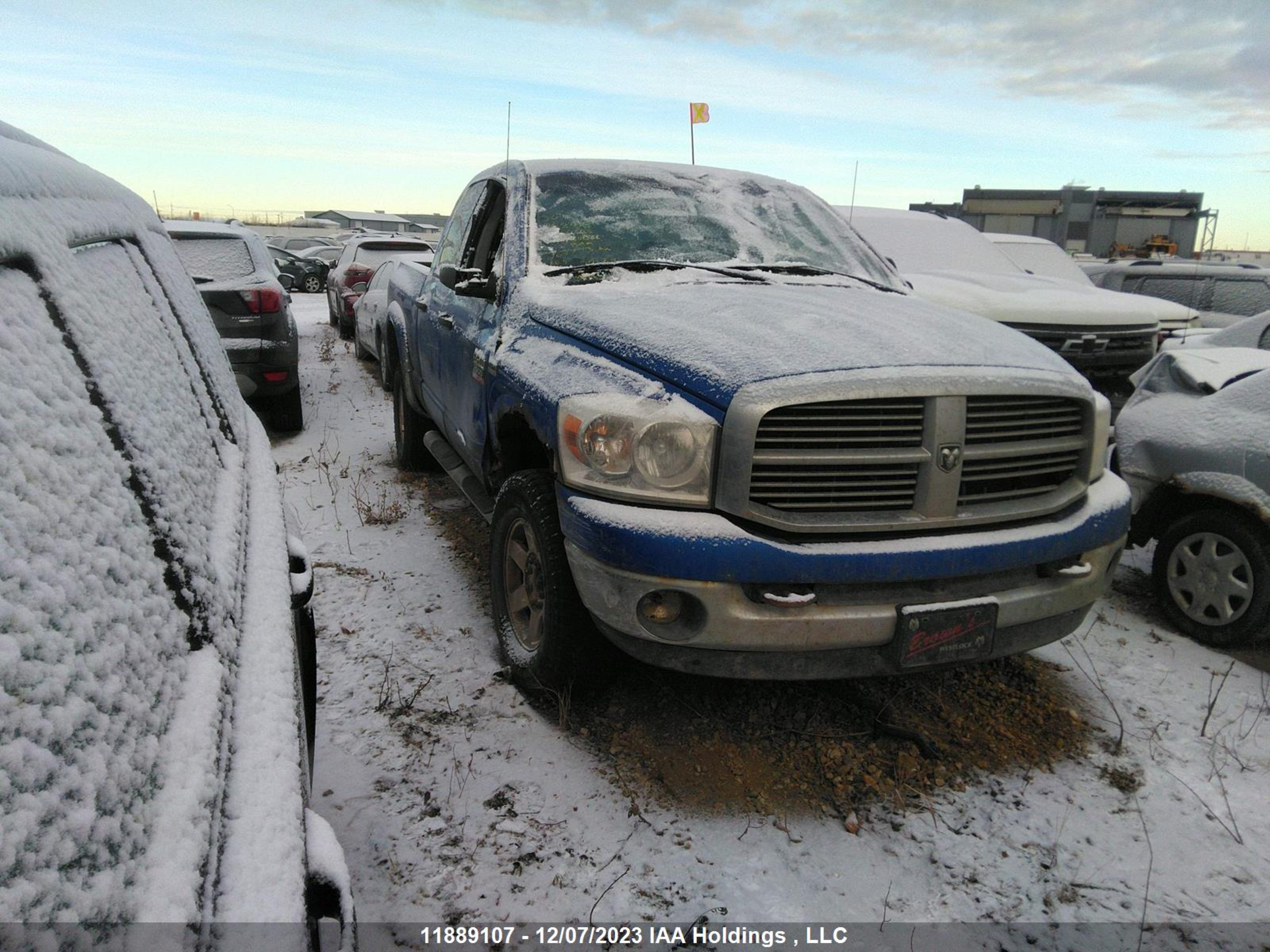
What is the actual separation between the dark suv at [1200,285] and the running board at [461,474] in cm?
913

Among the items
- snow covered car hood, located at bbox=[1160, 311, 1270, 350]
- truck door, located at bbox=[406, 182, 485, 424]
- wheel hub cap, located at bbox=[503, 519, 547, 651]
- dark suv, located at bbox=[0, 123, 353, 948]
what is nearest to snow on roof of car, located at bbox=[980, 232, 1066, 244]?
snow covered car hood, located at bbox=[1160, 311, 1270, 350]

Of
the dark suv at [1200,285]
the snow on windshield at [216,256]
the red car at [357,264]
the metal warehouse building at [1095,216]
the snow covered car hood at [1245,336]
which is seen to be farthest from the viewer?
the metal warehouse building at [1095,216]

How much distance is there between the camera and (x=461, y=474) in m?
4.21

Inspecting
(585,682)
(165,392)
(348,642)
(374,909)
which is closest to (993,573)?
(585,682)

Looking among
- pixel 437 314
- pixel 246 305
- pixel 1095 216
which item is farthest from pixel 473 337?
pixel 1095 216

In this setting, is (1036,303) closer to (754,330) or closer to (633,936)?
(754,330)

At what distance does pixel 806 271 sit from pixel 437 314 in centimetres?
206

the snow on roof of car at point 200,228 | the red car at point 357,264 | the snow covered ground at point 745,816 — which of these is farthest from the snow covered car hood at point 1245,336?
the red car at point 357,264

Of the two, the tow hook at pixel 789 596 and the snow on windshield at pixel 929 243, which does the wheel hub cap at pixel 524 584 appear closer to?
the tow hook at pixel 789 596

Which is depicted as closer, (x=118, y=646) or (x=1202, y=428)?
(x=118, y=646)

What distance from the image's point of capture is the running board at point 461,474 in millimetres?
3662

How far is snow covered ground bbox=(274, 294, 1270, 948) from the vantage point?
216cm

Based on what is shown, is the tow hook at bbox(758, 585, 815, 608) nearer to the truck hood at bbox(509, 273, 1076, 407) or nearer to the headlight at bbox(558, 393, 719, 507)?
the headlight at bbox(558, 393, 719, 507)

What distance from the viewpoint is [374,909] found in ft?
6.81
